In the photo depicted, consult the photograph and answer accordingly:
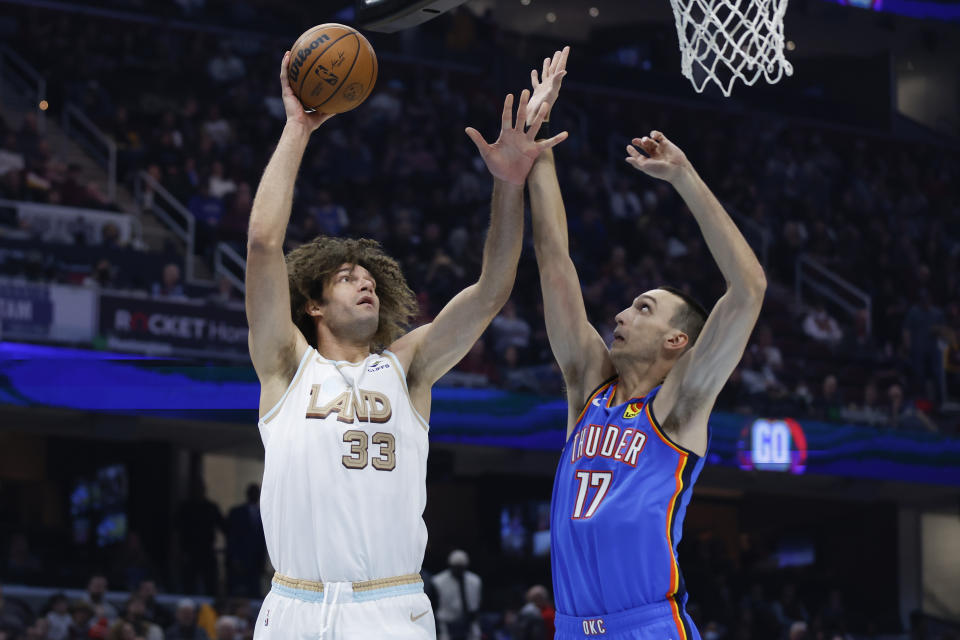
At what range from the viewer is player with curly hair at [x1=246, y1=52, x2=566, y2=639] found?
4359 mm

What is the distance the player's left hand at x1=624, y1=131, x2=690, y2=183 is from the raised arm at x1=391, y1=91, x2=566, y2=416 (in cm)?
29

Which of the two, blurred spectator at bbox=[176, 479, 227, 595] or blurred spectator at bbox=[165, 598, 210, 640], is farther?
blurred spectator at bbox=[176, 479, 227, 595]

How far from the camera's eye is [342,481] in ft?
14.4

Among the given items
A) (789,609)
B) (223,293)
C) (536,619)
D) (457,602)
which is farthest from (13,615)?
(789,609)

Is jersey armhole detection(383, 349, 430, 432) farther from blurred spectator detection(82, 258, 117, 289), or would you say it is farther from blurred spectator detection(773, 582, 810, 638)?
blurred spectator detection(773, 582, 810, 638)

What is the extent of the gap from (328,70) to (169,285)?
28.2 ft

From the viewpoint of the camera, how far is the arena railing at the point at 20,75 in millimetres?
16844

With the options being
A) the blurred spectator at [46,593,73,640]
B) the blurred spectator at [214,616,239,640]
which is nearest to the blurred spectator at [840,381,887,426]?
the blurred spectator at [214,616,239,640]

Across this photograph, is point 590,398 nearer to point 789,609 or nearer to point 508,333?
point 508,333

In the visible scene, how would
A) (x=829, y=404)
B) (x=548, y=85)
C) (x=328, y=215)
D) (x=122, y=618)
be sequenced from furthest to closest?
(x=328, y=215)
(x=829, y=404)
(x=122, y=618)
(x=548, y=85)

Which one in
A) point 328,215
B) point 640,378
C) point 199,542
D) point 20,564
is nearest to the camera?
point 640,378

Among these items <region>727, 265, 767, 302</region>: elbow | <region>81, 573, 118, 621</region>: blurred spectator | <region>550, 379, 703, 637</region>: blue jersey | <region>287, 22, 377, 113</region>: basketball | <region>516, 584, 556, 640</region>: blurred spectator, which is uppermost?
<region>287, 22, 377, 113</region>: basketball

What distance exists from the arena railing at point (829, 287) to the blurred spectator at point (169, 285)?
390 inches

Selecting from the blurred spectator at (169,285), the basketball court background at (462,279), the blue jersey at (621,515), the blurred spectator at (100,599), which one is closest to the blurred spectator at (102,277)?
the basketball court background at (462,279)
